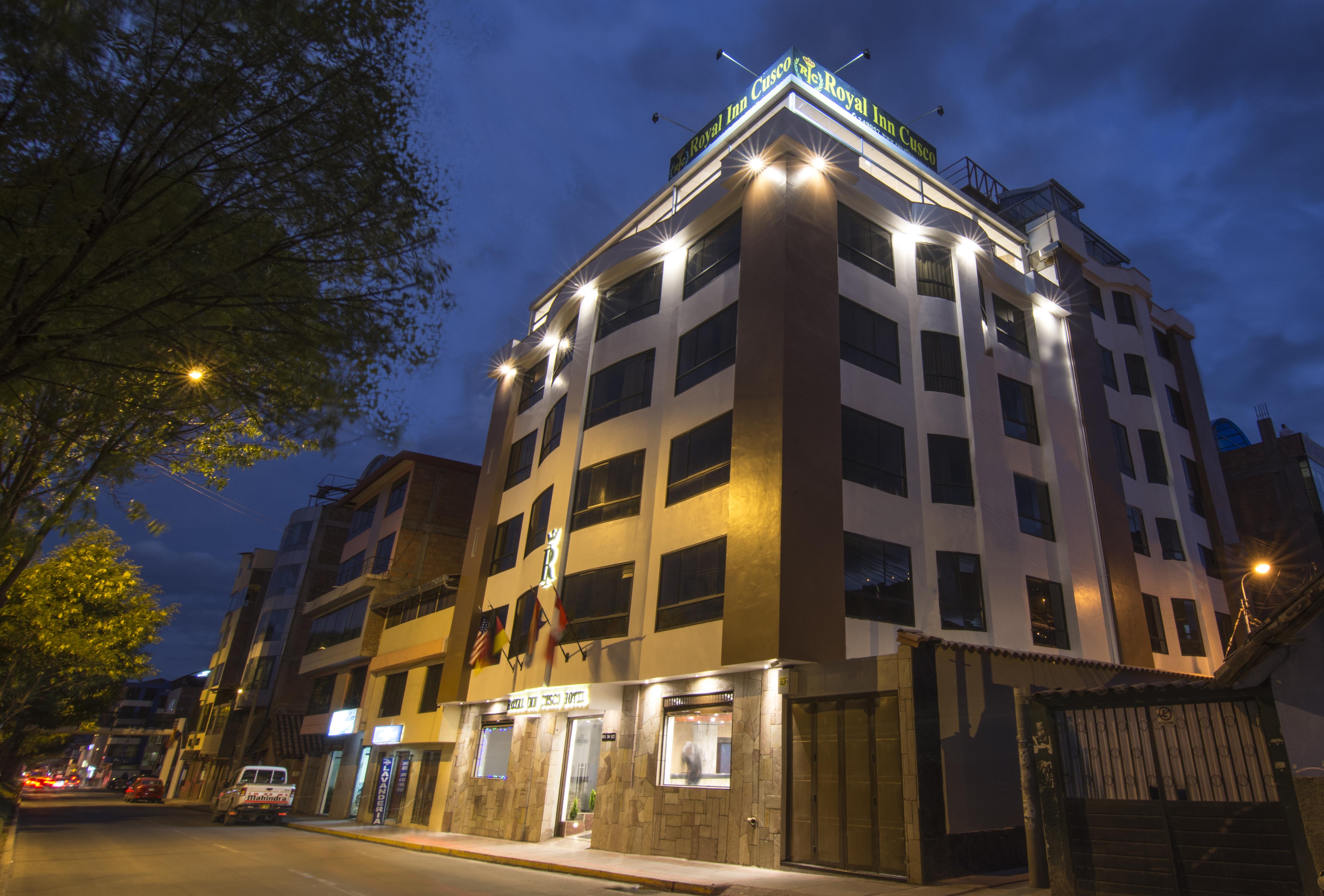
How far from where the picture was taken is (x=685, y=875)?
13750 millimetres

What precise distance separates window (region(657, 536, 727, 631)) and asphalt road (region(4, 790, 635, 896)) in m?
6.06

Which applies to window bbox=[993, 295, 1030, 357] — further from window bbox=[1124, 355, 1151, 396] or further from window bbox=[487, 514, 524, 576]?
window bbox=[487, 514, 524, 576]

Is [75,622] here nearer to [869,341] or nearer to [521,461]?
[521,461]

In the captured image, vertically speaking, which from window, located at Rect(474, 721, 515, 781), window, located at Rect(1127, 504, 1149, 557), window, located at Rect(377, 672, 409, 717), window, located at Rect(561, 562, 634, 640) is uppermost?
window, located at Rect(1127, 504, 1149, 557)

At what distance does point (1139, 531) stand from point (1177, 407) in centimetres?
845

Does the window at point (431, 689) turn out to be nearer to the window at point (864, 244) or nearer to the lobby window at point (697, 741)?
the lobby window at point (697, 741)

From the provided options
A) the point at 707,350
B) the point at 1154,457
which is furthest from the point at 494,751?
the point at 1154,457

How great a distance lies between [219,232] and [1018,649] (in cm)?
1984

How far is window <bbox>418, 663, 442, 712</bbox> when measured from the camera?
28094 millimetres

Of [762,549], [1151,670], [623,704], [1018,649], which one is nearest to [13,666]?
[623,704]

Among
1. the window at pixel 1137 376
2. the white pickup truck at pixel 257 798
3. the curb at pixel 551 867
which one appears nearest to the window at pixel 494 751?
the curb at pixel 551 867

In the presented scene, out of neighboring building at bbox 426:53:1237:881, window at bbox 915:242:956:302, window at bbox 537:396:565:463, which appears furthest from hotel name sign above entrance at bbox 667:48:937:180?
window at bbox 537:396:565:463

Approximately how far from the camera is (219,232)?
7555 millimetres

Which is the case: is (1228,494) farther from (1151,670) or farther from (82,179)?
(82,179)
